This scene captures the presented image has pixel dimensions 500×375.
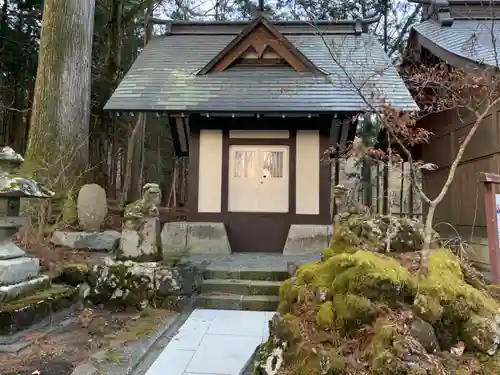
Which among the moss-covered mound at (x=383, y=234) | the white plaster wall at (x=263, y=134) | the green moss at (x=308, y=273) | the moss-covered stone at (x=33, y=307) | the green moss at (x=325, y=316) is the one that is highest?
the white plaster wall at (x=263, y=134)

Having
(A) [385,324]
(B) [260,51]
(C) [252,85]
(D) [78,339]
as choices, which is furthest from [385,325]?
(B) [260,51]

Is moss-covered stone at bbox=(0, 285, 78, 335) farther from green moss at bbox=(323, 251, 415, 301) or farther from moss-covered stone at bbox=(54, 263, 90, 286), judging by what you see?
green moss at bbox=(323, 251, 415, 301)

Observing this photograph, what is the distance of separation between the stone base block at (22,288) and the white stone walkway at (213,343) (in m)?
1.63

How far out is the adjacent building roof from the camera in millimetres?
8742

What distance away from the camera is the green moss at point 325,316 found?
7.67ft

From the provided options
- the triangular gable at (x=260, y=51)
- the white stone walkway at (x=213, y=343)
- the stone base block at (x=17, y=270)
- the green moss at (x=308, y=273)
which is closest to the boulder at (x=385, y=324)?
the green moss at (x=308, y=273)

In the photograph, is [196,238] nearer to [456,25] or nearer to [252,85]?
[252,85]

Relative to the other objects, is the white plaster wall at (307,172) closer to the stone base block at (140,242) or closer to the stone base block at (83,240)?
A: the stone base block at (83,240)

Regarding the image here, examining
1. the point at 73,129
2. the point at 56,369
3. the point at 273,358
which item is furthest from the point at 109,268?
the point at 73,129

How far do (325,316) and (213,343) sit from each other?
6.13 ft

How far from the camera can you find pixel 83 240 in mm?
7227

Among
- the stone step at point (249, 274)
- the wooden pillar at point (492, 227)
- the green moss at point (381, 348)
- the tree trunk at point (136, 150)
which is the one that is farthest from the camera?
the tree trunk at point (136, 150)

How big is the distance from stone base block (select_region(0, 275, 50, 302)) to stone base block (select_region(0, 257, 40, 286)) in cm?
5

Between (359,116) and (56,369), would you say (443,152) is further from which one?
(56,369)
